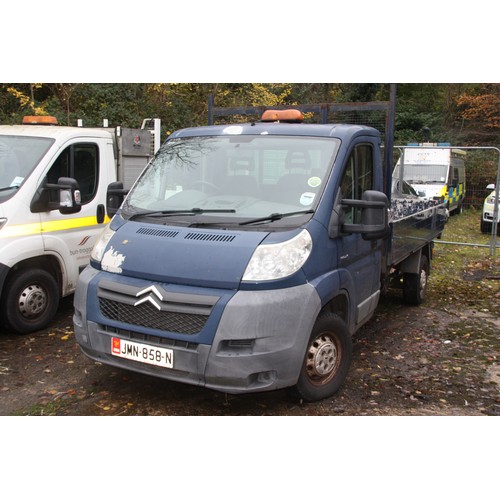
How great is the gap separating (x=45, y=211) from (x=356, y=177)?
3425mm

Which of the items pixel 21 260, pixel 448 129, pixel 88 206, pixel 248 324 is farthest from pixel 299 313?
pixel 448 129

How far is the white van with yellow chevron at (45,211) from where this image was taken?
5.56m

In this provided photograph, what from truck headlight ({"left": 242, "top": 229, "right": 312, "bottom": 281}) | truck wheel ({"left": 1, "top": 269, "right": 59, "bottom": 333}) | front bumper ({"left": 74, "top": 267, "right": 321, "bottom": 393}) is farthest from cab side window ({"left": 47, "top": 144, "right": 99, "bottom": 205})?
truck headlight ({"left": 242, "top": 229, "right": 312, "bottom": 281})

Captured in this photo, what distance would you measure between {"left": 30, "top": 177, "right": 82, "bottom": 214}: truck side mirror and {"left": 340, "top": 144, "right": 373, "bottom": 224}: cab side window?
301cm

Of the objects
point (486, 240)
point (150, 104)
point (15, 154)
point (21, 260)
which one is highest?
point (150, 104)

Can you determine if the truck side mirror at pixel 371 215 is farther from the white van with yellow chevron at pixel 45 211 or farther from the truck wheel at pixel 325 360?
the white van with yellow chevron at pixel 45 211

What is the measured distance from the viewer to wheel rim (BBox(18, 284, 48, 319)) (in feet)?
18.7

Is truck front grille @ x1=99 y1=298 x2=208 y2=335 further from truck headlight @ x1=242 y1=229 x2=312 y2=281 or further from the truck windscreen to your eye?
the truck windscreen

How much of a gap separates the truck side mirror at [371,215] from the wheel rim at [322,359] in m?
0.88

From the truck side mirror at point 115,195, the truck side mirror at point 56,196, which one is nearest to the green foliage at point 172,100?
the truck side mirror at point 56,196

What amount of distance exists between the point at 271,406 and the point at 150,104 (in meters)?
15.6

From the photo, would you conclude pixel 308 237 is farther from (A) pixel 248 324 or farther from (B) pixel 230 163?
(B) pixel 230 163

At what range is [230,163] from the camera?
456cm

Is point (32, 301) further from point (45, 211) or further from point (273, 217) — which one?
point (273, 217)
